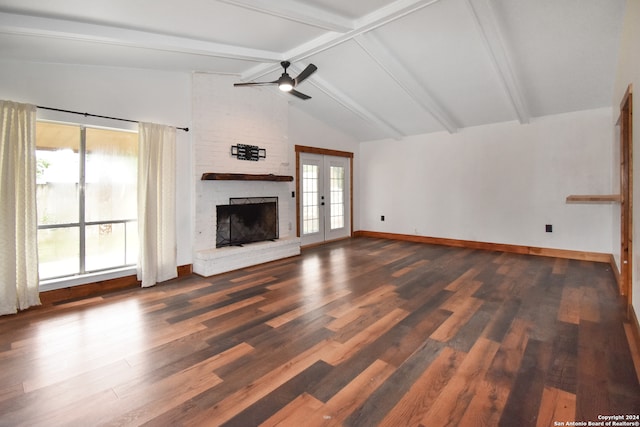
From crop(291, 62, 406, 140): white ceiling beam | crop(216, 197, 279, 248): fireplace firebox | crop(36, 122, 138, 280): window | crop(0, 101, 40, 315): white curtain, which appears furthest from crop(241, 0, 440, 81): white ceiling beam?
crop(0, 101, 40, 315): white curtain

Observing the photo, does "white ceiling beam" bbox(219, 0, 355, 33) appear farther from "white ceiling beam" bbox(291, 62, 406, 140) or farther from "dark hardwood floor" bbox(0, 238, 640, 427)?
"dark hardwood floor" bbox(0, 238, 640, 427)

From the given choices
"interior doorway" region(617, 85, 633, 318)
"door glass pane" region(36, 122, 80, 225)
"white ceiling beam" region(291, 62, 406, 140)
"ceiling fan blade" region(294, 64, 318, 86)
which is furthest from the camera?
"white ceiling beam" region(291, 62, 406, 140)

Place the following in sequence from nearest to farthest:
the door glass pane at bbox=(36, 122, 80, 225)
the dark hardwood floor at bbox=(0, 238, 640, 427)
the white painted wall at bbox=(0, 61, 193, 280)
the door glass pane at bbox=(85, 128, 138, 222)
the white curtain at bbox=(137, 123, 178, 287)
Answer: the dark hardwood floor at bbox=(0, 238, 640, 427) → the white painted wall at bbox=(0, 61, 193, 280) → the door glass pane at bbox=(36, 122, 80, 225) → the door glass pane at bbox=(85, 128, 138, 222) → the white curtain at bbox=(137, 123, 178, 287)

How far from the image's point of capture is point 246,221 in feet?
17.5

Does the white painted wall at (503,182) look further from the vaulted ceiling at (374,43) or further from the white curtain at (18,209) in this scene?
the white curtain at (18,209)

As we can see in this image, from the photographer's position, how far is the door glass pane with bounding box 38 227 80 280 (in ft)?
11.6

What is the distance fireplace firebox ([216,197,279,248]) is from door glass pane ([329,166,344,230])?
1946mm

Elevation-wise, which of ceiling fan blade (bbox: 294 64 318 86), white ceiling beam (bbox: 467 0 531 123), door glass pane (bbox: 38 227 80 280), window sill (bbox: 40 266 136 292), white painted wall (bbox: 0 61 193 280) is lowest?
window sill (bbox: 40 266 136 292)

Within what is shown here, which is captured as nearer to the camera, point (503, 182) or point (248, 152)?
point (248, 152)

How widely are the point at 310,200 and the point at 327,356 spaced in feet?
15.6

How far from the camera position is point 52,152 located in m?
3.55

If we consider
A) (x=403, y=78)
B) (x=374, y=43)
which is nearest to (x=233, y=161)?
(x=374, y=43)

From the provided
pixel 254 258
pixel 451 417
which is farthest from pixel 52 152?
pixel 451 417

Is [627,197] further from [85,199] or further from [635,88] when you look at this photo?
[85,199]
